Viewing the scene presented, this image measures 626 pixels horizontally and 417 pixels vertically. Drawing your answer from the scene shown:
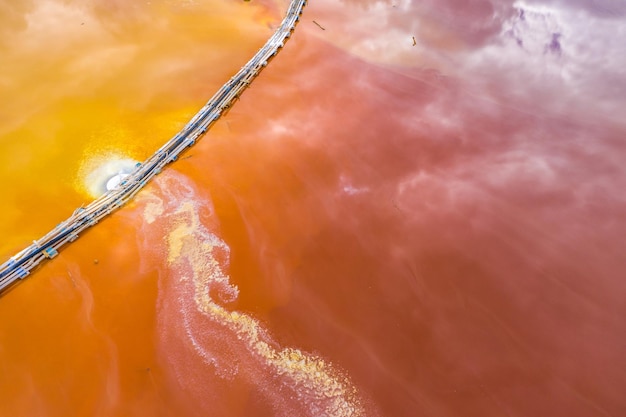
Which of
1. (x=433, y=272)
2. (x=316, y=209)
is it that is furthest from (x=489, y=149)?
(x=316, y=209)

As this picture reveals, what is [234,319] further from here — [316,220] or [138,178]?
[138,178]

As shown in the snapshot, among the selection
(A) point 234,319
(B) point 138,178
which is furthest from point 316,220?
(B) point 138,178

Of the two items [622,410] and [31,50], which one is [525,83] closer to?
[622,410]

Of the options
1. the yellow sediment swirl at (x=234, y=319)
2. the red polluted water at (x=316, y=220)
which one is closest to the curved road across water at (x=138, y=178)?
the red polluted water at (x=316, y=220)

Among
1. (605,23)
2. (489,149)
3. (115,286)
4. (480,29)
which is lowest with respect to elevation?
(115,286)

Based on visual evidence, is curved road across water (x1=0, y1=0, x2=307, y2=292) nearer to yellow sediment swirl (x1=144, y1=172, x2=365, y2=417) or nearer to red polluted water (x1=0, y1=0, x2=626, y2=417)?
red polluted water (x1=0, y1=0, x2=626, y2=417)
